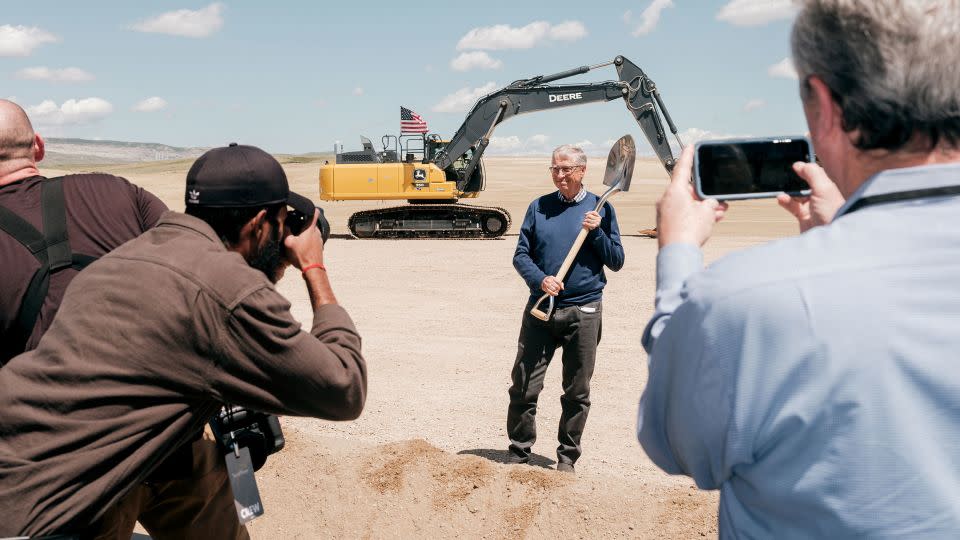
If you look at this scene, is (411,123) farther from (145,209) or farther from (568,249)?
(145,209)

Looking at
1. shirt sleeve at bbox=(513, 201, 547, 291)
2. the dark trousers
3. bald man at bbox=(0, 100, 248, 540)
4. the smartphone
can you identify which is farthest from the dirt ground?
the smartphone

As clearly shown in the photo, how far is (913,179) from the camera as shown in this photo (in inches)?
49.1

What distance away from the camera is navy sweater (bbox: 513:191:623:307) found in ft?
19.1

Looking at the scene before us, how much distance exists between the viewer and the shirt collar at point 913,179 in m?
1.24

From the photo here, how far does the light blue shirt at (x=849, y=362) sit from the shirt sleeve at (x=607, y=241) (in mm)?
4497

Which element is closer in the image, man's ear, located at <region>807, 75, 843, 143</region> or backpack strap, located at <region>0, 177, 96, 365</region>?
man's ear, located at <region>807, 75, 843, 143</region>

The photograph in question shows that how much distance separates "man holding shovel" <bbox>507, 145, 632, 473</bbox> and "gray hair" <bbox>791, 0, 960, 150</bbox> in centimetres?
438

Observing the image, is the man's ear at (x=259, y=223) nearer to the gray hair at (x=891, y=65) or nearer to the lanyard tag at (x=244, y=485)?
the lanyard tag at (x=244, y=485)

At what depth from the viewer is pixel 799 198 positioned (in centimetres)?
176

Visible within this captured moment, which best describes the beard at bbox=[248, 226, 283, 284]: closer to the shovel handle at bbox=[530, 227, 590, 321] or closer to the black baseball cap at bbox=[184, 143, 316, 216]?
the black baseball cap at bbox=[184, 143, 316, 216]

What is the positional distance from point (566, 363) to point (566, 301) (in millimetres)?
435

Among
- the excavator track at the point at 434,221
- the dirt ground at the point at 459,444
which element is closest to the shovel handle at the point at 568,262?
the dirt ground at the point at 459,444

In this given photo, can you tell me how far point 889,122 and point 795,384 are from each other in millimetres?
412

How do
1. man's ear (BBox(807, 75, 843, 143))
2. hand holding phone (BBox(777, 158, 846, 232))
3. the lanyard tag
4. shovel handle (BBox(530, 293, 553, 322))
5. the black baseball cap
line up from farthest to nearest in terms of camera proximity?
shovel handle (BBox(530, 293, 553, 322))
the lanyard tag
the black baseball cap
hand holding phone (BBox(777, 158, 846, 232))
man's ear (BBox(807, 75, 843, 143))
